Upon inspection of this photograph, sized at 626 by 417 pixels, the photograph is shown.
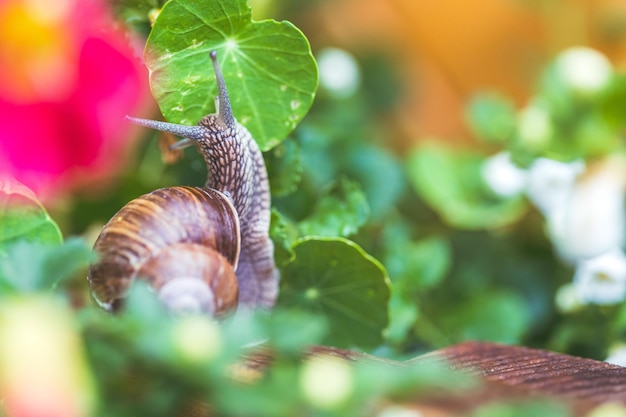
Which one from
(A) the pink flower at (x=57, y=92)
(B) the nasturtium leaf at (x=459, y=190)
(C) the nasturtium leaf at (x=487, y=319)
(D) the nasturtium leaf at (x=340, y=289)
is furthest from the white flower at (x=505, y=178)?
(A) the pink flower at (x=57, y=92)

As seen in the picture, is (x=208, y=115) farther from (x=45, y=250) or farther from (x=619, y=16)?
(x=619, y=16)

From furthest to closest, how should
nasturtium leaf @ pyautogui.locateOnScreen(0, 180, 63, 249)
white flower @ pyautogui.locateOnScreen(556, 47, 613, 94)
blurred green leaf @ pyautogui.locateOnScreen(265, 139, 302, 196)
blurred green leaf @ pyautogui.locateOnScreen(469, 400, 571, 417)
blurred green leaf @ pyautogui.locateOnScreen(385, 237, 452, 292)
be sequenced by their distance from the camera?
1. white flower @ pyautogui.locateOnScreen(556, 47, 613, 94)
2. blurred green leaf @ pyautogui.locateOnScreen(385, 237, 452, 292)
3. blurred green leaf @ pyautogui.locateOnScreen(265, 139, 302, 196)
4. nasturtium leaf @ pyautogui.locateOnScreen(0, 180, 63, 249)
5. blurred green leaf @ pyautogui.locateOnScreen(469, 400, 571, 417)

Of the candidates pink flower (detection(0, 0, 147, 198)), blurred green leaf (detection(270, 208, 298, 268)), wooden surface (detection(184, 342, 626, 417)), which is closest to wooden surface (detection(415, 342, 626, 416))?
wooden surface (detection(184, 342, 626, 417))

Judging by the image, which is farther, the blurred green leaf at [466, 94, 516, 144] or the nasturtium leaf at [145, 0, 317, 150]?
the blurred green leaf at [466, 94, 516, 144]

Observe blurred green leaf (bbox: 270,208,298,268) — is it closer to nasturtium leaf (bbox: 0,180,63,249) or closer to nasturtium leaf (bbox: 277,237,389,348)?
nasturtium leaf (bbox: 277,237,389,348)

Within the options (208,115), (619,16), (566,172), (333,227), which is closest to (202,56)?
(208,115)

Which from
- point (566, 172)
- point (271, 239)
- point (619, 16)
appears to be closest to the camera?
point (271, 239)
